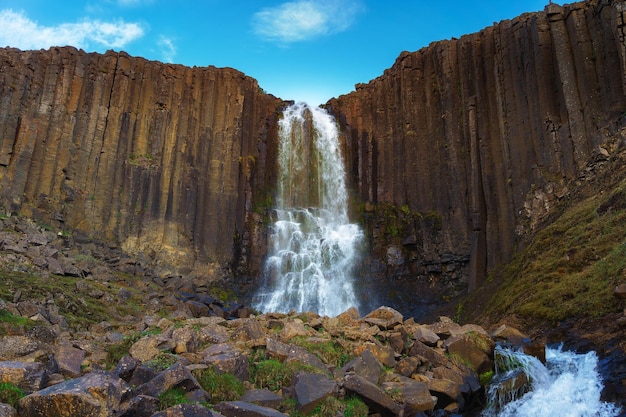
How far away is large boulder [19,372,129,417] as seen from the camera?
21.9 ft

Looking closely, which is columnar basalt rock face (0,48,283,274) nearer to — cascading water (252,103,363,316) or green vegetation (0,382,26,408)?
cascading water (252,103,363,316)

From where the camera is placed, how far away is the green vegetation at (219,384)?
896cm

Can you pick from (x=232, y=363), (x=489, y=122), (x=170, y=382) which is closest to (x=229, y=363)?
(x=232, y=363)

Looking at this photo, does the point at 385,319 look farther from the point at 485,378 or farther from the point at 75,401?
the point at 75,401

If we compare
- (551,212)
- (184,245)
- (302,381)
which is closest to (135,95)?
(184,245)

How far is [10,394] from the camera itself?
23.6ft

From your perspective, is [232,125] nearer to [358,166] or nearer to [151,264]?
[358,166]

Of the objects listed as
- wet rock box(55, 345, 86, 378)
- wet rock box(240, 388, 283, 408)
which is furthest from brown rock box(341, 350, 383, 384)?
wet rock box(55, 345, 86, 378)

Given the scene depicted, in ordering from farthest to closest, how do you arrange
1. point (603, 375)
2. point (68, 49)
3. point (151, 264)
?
point (68, 49)
point (151, 264)
point (603, 375)

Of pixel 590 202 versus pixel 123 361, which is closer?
pixel 123 361

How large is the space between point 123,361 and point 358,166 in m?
29.6

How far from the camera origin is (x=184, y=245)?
107 feet

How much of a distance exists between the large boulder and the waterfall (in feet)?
26.3

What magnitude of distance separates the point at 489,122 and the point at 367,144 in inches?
396
